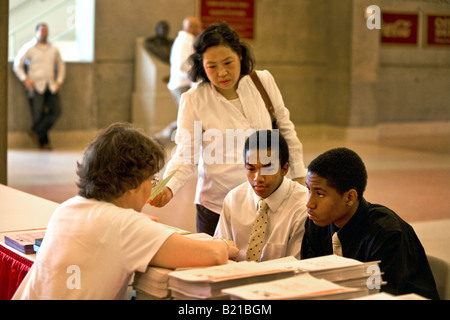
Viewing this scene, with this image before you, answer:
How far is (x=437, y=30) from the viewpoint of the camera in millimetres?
14844

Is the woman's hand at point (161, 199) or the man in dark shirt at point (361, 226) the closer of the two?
the man in dark shirt at point (361, 226)

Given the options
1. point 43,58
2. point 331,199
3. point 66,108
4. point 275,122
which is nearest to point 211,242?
point 331,199

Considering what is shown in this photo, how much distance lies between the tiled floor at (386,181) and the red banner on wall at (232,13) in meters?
2.49

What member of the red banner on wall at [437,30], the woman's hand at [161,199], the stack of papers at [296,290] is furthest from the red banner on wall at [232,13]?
the stack of papers at [296,290]

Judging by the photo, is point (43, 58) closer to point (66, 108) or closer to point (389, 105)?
point (66, 108)

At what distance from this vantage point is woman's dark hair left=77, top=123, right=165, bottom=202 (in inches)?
87.0

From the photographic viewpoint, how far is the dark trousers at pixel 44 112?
37.5 feet

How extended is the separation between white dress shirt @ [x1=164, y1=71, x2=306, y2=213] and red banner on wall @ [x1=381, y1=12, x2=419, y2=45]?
1100 centimetres

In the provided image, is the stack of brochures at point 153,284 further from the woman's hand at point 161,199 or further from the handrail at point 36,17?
the handrail at point 36,17

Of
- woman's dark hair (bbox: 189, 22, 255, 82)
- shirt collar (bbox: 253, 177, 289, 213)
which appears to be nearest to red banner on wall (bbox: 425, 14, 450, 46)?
woman's dark hair (bbox: 189, 22, 255, 82)

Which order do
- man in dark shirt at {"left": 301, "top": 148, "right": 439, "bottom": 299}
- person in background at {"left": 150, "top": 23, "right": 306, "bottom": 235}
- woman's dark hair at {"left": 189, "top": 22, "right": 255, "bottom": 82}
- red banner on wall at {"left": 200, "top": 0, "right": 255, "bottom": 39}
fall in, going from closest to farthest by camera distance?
man in dark shirt at {"left": 301, "top": 148, "right": 439, "bottom": 299} < woman's dark hair at {"left": 189, "top": 22, "right": 255, "bottom": 82} < person in background at {"left": 150, "top": 23, "right": 306, "bottom": 235} < red banner on wall at {"left": 200, "top": 0, "right": 255, "bottom": 39}

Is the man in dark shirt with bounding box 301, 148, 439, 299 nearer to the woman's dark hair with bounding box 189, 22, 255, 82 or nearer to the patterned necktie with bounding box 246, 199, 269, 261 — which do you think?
the patterned necktie with bounding box 246, 199, 269, 261

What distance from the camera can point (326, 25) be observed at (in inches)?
564

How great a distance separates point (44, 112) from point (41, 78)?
1.89 ft
